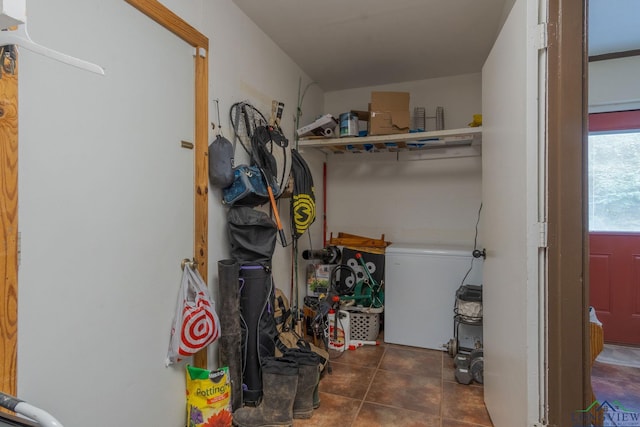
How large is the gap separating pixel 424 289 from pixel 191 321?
2.01 m

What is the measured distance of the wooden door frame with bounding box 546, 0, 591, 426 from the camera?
120cm

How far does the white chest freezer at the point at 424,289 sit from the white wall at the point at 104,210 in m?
1.88

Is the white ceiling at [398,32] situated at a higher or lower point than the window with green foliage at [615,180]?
higher

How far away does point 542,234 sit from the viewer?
126 centimetres

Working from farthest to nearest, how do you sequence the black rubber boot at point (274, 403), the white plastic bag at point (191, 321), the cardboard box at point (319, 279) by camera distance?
the cardboard box at point (319, 279) → the black rubber boot at point (274, 403) → the white plastic bag at point (191, 321)

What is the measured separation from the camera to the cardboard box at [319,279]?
3.09 m

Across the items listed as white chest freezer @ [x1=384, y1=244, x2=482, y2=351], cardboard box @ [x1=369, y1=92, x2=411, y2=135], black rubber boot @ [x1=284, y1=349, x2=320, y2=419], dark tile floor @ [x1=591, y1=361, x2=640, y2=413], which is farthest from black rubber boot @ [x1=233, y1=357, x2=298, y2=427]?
cardboard box @ [x1=369, y1=92, x2=411, y2=135]

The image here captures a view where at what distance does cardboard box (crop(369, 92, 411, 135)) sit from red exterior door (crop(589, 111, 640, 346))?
1774 mm

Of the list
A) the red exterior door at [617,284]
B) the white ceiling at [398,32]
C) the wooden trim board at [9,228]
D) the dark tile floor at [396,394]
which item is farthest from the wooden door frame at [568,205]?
the red exterior door at [617,284]

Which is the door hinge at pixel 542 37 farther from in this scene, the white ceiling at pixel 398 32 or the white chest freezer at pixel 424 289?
the white chest freezer at pixel 424 289

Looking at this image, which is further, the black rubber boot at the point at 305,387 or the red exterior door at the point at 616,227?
the red exterior door at the point at 616,227

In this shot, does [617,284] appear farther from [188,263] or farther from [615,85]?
[188,263]

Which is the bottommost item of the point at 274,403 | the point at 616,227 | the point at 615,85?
the point at 274,403

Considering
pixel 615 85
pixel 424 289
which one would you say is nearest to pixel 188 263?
pixel 424 289
